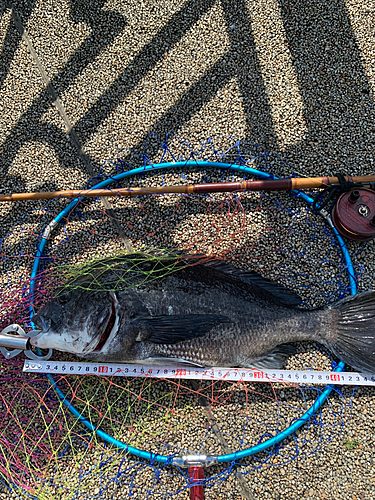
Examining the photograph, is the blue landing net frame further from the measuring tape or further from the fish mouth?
the fish mouth

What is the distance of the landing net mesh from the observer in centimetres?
292

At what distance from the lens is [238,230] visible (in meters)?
3.27

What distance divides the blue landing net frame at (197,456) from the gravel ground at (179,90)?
0.56 feet

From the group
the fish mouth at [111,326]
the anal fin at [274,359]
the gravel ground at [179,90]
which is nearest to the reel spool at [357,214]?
the gravel ground at [179,90]

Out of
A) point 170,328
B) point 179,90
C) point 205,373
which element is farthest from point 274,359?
point 179,90

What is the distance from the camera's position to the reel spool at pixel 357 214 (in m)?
2.99

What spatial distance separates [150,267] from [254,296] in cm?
91

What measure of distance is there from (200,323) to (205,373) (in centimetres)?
50

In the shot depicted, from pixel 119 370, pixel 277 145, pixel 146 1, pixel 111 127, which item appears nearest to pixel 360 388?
pixel 119 370

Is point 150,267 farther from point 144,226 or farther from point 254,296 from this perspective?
point 254,296

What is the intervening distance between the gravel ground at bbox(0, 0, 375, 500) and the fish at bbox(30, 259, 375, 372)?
43 centimetres

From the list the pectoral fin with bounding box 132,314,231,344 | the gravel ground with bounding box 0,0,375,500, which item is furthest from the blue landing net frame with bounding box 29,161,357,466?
the pectoral fin with bounding box 132,314,231,344

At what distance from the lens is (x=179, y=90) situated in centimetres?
358

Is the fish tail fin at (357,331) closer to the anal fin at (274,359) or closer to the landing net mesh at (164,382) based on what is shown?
the landing net mesh at (164,382)
